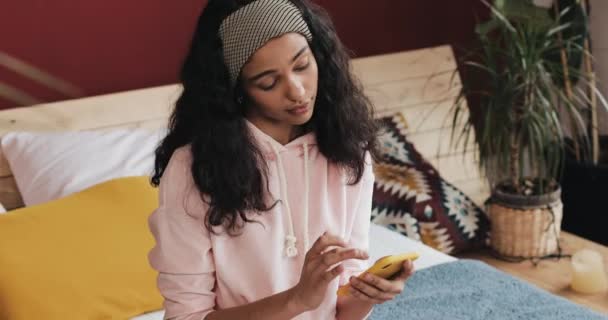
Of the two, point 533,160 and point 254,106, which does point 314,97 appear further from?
point 533,160

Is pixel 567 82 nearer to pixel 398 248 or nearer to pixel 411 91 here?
pixel 411 91

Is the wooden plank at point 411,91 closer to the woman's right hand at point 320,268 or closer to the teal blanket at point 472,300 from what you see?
the teal blanket at point 472,300

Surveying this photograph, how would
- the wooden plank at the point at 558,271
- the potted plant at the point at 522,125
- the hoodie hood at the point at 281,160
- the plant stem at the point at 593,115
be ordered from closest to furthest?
1. the hoodie hood at the point at 281,160
2. the wooden plank at the point at 558,271
3. the potted plant at the point at 522,125
4. the plant stem at the point at 593,115

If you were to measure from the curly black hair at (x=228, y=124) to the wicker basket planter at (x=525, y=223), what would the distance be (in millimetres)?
1702

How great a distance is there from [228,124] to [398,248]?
120 centimetres

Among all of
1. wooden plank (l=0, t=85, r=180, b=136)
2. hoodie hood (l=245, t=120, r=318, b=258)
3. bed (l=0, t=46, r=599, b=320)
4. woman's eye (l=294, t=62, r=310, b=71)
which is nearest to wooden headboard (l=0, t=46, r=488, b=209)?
bed (l=0, t=46, r=599, b=320)

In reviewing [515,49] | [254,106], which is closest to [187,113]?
[254,106]

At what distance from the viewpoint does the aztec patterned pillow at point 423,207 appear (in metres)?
2.97

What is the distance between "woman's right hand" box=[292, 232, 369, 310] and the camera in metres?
1.31

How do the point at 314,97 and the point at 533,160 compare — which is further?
the point at 533,160

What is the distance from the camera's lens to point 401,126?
3363 mm

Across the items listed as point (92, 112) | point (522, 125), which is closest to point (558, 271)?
point (522, 125)

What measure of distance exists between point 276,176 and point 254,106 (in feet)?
0.43

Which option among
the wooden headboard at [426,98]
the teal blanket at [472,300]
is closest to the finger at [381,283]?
the teal blanket at [472,300]
